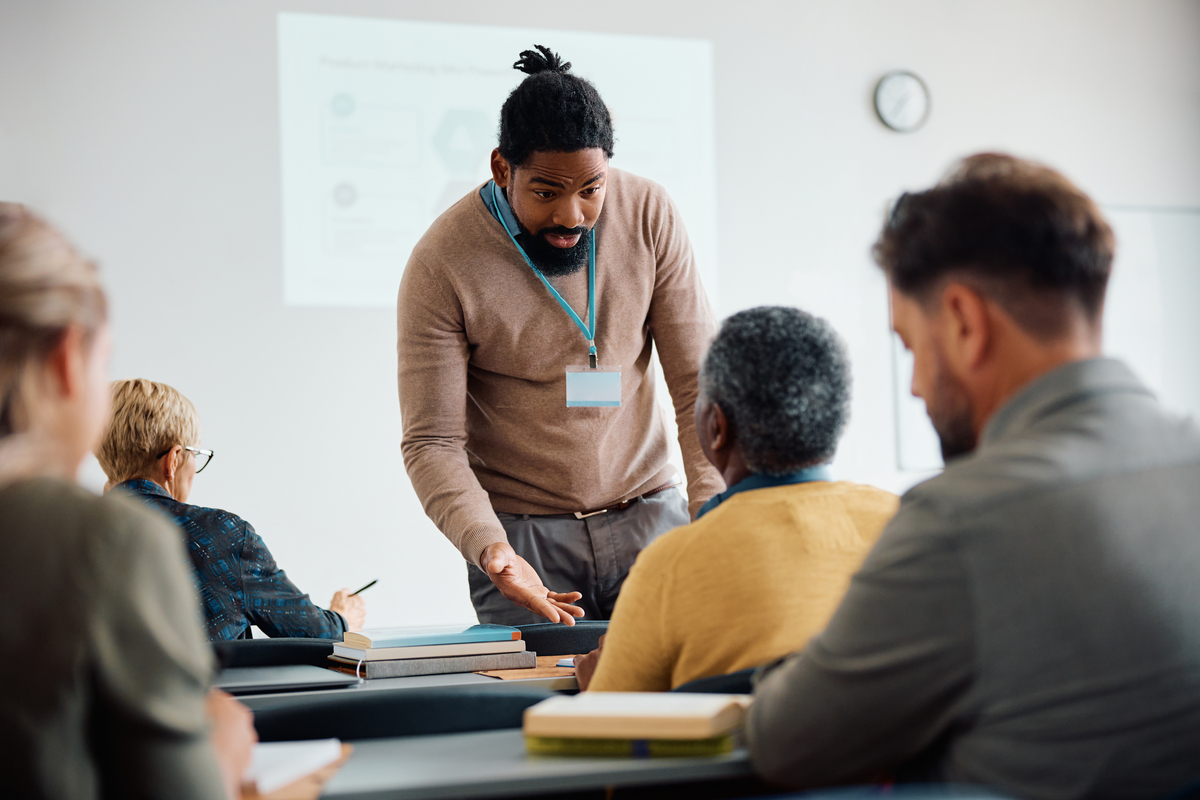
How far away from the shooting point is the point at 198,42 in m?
3.90

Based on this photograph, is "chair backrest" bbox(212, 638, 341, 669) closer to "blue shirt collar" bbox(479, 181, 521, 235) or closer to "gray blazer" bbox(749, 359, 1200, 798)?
"blue shirt collar" bbox(479, 181, 521, 235)

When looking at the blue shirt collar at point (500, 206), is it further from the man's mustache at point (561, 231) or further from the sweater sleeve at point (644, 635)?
the sweater sleeve at point (644, 635)

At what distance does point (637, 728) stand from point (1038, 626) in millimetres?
363

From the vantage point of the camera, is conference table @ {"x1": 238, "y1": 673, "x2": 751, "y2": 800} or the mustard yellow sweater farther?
the mustard yellow sweater

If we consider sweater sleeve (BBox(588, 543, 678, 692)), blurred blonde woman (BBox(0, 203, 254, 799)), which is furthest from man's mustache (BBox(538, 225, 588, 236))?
blurred blonde woman (BBox(0, 203, 254, 799))

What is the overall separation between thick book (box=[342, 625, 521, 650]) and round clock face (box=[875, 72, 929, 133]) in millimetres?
3616

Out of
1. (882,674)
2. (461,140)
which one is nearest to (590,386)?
(882,674)

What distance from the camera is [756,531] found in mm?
1226

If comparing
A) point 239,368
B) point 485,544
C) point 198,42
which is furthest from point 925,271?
point 198,42

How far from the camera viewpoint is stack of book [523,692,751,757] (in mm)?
965

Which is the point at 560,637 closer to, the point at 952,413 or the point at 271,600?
the point at 271,600

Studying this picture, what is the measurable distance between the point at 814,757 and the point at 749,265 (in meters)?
3.76

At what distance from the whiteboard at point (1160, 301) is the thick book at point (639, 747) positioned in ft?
14.0

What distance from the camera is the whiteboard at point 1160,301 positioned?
5.00 meters
